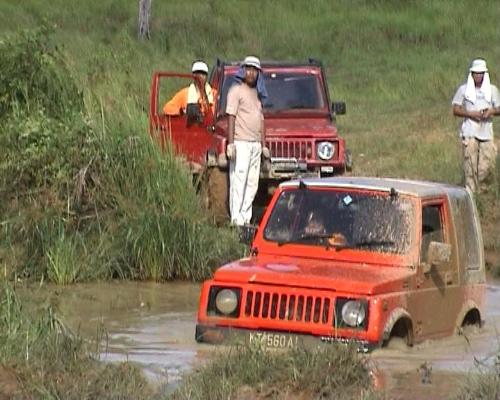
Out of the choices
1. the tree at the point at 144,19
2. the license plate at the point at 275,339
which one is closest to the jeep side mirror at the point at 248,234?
the license plate at the point at 275,339

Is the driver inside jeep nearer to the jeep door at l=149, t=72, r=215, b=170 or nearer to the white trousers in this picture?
the jeep door at l=149, t=72, r=215, b=170

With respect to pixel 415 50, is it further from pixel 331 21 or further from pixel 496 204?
pixel 496 204

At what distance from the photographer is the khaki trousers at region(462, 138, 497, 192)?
54.7 ft

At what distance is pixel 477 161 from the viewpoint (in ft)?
55.0

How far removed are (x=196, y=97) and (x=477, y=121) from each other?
10.6ft

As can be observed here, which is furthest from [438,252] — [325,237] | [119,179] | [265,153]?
[265,153]

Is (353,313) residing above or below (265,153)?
below

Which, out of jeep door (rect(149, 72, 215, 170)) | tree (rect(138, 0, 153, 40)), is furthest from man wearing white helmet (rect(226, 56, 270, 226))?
tree (rect(138, 0, 153, 40))

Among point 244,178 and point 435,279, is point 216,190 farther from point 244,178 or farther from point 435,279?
point 435,279

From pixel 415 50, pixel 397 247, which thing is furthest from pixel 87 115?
pixel 415 50

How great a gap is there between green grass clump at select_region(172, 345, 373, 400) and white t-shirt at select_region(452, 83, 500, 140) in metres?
9.12

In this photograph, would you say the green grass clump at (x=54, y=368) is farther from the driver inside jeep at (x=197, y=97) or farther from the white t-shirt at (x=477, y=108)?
the white t-shirt at (x=477, y=108)

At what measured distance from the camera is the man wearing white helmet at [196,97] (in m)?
16.5

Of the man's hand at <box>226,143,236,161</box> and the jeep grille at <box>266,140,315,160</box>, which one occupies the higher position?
the man's hand at <box>226,143,236,161</box>
